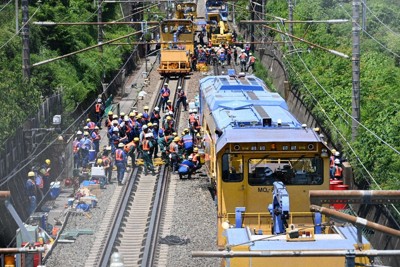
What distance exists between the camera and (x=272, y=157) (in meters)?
22.1

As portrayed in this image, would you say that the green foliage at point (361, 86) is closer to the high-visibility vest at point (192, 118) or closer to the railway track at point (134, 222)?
the high-visibility vest at point (192, 118)

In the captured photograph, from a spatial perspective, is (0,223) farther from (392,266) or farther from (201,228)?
(392,266)

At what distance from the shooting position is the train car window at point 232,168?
2230 cm

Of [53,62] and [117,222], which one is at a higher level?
[53,62]

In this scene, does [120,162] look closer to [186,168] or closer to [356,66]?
[186,168]

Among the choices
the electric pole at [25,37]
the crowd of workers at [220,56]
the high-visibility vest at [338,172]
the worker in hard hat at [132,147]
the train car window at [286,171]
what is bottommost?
the crowd of workers at [220,56]

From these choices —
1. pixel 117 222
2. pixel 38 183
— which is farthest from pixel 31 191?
pixel 117 222

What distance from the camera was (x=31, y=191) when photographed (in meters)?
27.4

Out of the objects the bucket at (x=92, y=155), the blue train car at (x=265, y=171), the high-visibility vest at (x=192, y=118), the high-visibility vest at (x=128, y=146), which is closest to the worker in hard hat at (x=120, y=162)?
the high-visibility vest at (x=128, y=146)

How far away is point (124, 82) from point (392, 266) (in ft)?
115

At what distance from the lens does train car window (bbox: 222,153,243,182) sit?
73.2 ft

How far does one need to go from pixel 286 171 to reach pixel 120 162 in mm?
10708

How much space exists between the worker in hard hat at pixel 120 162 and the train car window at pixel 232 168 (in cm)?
969

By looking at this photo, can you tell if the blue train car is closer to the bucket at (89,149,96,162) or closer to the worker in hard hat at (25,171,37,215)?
the worker in hard hat at (25,171,37,215)
